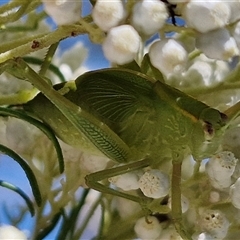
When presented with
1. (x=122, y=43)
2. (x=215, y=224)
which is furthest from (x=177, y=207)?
(x=122, y=43)

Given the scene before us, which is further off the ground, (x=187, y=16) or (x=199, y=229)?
(x=187, y=16)

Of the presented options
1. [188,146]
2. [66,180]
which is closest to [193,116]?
[188,146]

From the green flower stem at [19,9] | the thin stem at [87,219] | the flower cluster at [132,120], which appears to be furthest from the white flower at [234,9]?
the thin stem at [87,219]

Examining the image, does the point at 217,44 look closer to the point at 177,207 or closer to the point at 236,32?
the point at 236,32

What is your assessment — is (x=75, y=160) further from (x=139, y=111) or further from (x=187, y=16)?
(x=187, y=16)

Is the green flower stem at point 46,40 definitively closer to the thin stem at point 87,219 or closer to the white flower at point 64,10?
the white flower at point 64,10
